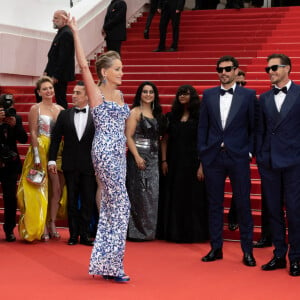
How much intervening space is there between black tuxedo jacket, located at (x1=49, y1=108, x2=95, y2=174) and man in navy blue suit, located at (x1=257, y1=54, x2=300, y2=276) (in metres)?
2.04

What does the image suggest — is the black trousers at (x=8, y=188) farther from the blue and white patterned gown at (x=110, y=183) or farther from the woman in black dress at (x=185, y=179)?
the blue and white patterned gown at (x=110, y=183)

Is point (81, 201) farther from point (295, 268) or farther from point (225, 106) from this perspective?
point (295, 268)

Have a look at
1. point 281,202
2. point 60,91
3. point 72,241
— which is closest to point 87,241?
point 72,241

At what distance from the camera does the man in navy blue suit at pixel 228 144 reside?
6996 mm

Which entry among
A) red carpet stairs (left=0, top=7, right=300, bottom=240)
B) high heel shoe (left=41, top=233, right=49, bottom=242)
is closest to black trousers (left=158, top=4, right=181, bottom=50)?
red carpet stairs (left=0, top=7, right=300, bottom=240)

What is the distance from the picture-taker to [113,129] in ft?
20.0

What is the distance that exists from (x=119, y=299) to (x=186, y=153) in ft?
9.67

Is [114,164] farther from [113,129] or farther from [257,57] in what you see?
[257,57]

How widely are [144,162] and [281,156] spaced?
6.78 ft

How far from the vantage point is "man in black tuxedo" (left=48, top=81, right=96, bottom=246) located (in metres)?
8.09

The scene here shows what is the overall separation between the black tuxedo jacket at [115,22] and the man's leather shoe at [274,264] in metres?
6.29

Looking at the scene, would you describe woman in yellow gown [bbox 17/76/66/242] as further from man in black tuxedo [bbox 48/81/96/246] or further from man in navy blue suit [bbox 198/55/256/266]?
man in navy blue suit [bbox 198/55/256/266]

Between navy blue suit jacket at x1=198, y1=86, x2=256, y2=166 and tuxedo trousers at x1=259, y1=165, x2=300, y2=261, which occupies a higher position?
navy blue suit jacket at x1=198, y1=86, x2=256, y2=166

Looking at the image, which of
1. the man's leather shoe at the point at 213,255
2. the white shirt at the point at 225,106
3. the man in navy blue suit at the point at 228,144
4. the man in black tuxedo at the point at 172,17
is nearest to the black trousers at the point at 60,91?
the man in black tuxedo at the point at 172,17
